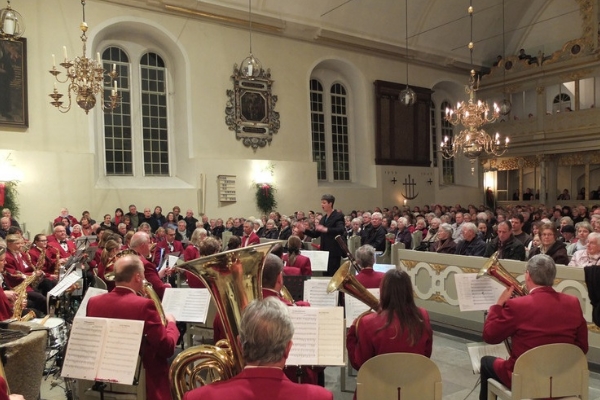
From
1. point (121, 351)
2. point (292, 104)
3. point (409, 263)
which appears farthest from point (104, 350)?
point (292, 104)

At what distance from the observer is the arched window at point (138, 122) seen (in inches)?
538

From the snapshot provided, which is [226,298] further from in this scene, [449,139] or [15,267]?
[449,139]

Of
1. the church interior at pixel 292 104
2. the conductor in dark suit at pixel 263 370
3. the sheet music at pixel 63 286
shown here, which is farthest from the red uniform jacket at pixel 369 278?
the sheet music at pixel 63 286

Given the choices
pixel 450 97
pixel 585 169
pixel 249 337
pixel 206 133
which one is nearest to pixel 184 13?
pixel 206 133

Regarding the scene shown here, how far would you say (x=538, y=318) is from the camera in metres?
2.92

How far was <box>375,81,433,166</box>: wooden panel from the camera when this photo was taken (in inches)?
706

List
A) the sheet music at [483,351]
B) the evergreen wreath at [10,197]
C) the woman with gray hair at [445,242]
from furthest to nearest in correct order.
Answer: the evergreen wreath at [10,197] < the woman with gray hair at [445,242] < the sheet music at [483,351]

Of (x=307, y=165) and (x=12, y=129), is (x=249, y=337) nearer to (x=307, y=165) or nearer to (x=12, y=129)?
(x=12, y=129)

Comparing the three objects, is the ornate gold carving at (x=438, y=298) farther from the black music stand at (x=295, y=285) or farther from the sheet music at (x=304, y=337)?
the sheet music at (x=304, y=337)

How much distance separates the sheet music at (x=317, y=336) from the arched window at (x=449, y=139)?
1914cm

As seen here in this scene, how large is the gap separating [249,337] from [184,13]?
13.6m

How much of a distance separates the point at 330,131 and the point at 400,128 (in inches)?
111

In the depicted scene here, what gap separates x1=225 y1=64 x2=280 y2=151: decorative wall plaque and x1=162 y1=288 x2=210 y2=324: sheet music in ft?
36.0

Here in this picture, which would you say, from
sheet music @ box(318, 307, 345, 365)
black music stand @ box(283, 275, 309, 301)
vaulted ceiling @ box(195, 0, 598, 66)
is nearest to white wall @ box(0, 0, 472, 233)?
vaulted ceiling @ box(195, 0, 598, 66)
